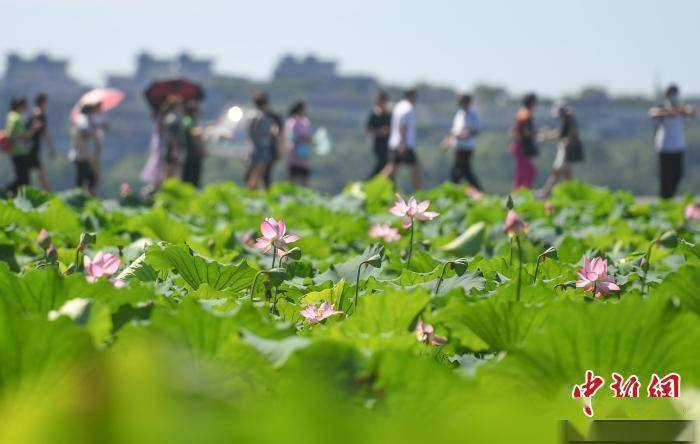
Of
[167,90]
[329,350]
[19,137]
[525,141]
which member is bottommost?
[167,90]

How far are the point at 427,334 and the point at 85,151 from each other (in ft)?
35.0

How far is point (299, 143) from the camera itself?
1272cm

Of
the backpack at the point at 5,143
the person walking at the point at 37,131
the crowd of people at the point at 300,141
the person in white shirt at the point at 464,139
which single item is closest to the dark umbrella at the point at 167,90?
the crowd of people at the point at 300,141

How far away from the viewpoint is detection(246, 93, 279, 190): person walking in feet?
38.4

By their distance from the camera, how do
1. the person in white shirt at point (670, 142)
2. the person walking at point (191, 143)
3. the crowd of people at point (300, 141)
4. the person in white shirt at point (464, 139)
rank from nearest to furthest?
the person in white shirt at point (670, 142), the crowd of people at point (300, 141), the person in white shirt at point (464, 139), the person walking at point (191, 143)

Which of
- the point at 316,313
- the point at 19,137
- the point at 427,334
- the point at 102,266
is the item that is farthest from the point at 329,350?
the point at 19,137

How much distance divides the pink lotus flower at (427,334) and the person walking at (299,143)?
→ 10.9 metres

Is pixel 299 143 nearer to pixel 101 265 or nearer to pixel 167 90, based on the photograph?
pixel 167 90

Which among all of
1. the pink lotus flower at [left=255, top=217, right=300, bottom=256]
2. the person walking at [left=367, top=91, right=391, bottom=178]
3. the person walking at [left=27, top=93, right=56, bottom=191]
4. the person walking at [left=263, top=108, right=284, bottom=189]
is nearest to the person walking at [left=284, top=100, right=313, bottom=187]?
the person walking at [left=263, top=108, right=284, bottom=189]

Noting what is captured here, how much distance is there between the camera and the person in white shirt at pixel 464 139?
36.8 ft

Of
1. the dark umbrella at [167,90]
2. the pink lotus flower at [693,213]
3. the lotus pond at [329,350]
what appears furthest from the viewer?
the dark umbrella at [167,90]

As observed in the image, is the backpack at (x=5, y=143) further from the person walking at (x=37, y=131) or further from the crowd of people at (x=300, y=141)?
the person walking at (x=37, y=131)

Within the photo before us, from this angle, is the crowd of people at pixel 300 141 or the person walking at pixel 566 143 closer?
the crowd of people at pixel 300 141

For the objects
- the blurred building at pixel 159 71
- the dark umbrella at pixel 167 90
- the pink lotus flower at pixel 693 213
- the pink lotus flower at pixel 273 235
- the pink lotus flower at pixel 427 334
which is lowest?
the blurred building at pixel 159 71
